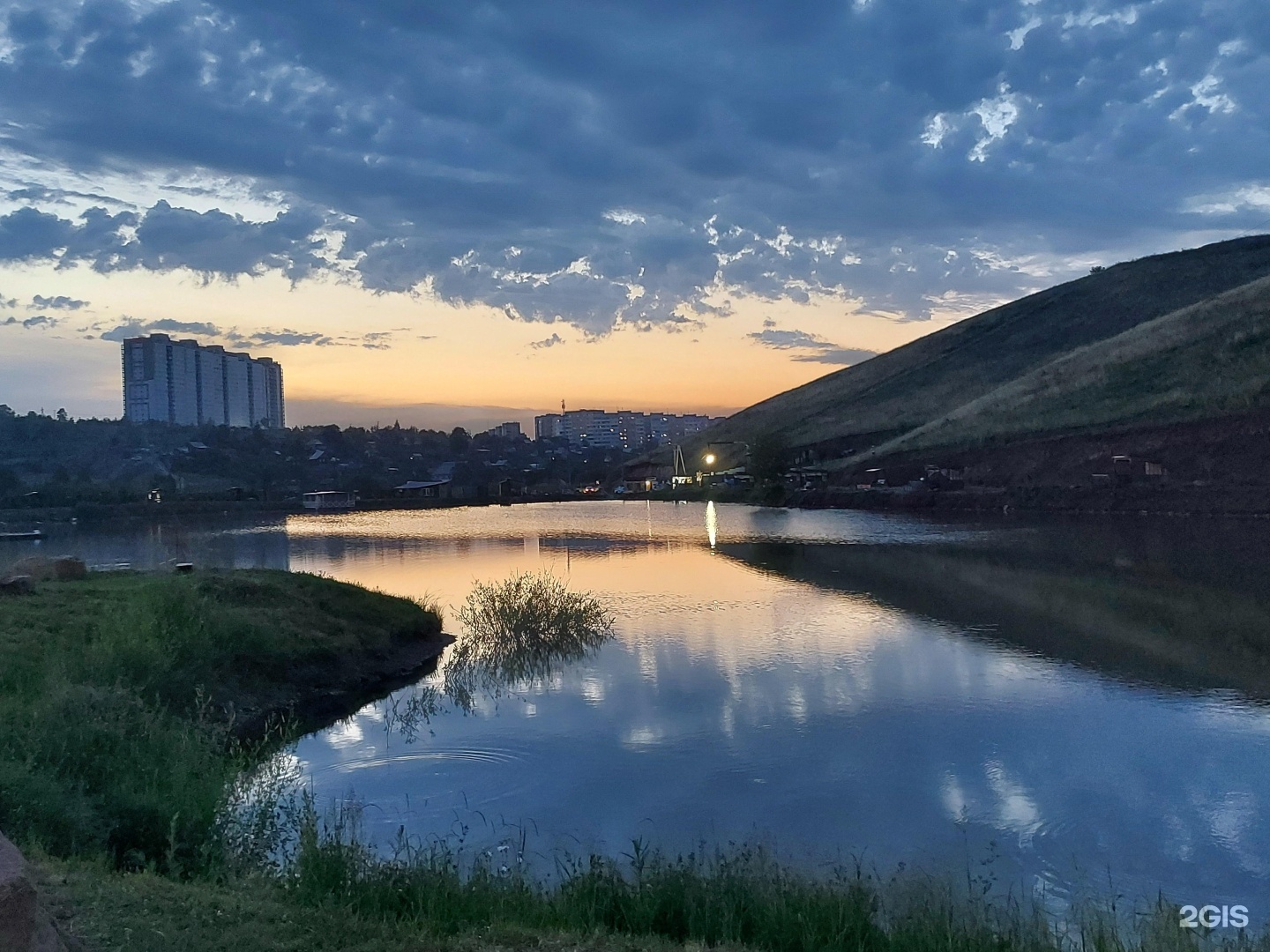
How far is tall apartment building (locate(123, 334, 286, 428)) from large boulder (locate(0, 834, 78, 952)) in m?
165

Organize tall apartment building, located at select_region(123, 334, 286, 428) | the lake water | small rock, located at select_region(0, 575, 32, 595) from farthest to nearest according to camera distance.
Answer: tall apartment building, located at select_region(123, 334, 286, 428)
small rock, located at select_region(0, 575, 32, 595)
the lake water

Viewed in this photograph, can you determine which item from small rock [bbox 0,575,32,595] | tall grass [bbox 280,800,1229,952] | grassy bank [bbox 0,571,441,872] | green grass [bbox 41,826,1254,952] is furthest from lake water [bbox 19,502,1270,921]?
small rock [bbox 0,575,32,595]

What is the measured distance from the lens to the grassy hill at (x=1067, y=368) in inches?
2283

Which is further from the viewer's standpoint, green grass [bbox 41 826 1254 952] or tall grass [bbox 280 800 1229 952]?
tall grass [bbox 280 800 1229 952]

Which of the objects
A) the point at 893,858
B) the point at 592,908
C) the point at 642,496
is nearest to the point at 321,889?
the point at 592,908

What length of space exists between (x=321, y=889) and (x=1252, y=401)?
51855 mm

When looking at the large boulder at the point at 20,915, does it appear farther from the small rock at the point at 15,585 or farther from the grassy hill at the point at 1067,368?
the grassy hill at the point at 1067,368

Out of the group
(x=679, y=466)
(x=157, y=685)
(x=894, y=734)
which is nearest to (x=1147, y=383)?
(x=894, y=734)

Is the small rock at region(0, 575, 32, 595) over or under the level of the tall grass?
over

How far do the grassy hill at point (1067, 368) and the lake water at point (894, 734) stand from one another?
27.5 m

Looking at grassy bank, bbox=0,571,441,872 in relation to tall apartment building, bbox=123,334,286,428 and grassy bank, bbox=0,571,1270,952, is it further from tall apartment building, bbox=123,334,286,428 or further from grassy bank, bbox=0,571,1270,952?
tall apartment building, bbox=123,334,286,428

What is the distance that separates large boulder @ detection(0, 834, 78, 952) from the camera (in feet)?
14.9

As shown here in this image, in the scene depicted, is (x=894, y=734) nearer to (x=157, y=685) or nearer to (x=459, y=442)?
(x=157, y=685)

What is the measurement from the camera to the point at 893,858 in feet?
34.2
